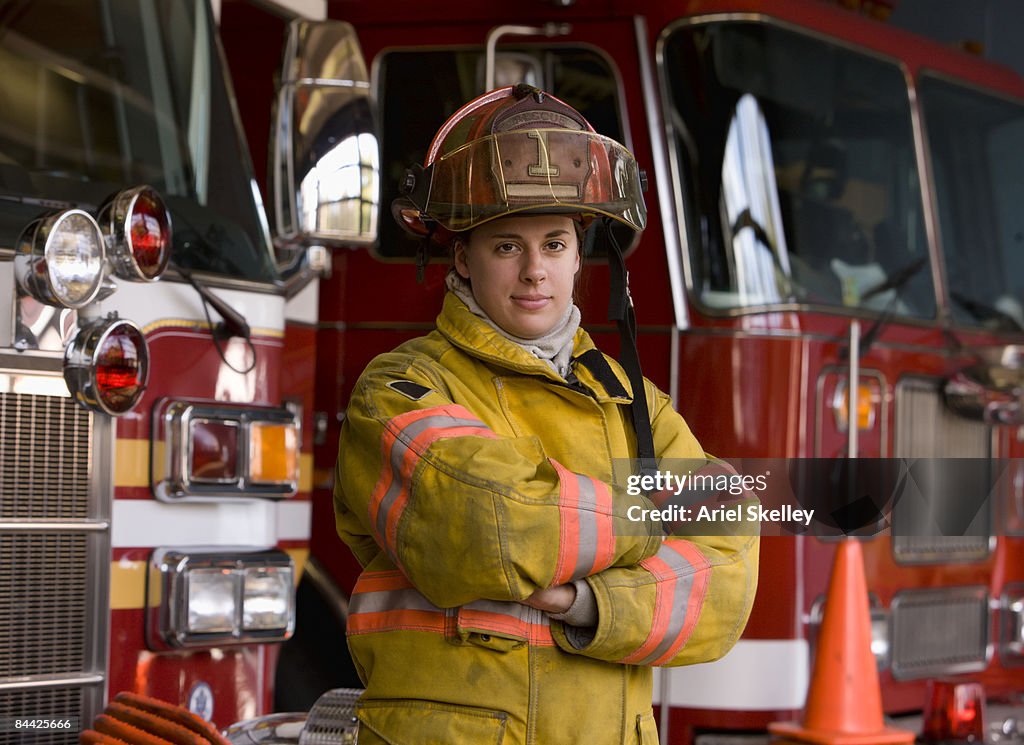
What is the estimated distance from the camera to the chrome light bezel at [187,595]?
10.2 ft

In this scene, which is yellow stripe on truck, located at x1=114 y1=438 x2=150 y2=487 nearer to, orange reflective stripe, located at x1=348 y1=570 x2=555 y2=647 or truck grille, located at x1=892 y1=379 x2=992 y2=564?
orange reflective stripe, located at x1=348 y1=570 x2=555 y2=647

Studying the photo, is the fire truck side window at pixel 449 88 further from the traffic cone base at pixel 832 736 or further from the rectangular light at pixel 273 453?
the traffic cone base at pixel 832 736

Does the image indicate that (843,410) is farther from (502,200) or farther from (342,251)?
(502,200)

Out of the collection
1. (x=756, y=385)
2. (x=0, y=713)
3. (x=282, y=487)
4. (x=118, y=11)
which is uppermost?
(x=118, y=11)

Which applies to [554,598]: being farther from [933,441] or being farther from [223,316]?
→ [933,441]

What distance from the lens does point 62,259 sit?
111 inches

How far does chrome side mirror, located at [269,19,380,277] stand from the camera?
339 centimetres

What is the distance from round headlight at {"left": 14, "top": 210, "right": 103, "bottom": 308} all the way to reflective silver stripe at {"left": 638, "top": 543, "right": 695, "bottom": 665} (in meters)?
1.34

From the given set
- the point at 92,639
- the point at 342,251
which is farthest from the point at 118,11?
the point at 92,639

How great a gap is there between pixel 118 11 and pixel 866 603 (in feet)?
7.96

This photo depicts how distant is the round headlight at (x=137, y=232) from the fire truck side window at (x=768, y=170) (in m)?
1.60

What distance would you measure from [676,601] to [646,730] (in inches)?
8.4

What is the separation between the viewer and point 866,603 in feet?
13.5

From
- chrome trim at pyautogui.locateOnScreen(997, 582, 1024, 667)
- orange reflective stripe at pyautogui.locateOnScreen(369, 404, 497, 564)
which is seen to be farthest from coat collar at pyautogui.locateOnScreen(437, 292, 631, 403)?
chrome trim at pyautogui.locateOnScreen(997, 582, 1024, 667)
